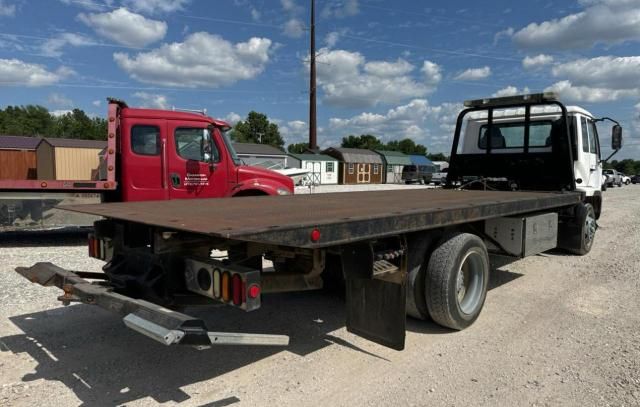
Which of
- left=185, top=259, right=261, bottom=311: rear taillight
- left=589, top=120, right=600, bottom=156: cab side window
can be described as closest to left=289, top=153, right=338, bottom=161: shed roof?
left=589, top=120, right=600, bottom=156: cab side window

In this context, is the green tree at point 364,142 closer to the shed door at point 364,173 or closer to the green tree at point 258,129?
the green tree at point 258,129

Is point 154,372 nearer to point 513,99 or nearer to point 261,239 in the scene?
point 261,239

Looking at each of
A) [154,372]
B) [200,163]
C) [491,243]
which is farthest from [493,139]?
[154,372]

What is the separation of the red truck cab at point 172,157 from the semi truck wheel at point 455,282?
5.17m

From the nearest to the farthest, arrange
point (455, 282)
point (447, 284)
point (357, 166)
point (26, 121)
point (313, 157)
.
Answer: point (447, 284) → point (455, 282) → point (313, 157) → point (357, 166) → point (26, 121)

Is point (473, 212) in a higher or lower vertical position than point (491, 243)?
higher

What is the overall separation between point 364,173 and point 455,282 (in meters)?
47.1

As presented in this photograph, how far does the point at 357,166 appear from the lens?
50281mm

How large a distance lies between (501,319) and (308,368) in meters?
2.33

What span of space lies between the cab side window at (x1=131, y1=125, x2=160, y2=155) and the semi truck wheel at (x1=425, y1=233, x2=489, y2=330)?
19.7 feet

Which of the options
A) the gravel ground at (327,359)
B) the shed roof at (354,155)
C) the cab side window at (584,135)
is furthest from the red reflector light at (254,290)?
the shed roof at (354,155)

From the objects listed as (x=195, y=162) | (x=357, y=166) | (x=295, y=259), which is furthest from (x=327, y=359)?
(x=357, y=166)

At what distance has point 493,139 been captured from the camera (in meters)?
8.74

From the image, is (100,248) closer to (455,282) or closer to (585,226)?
(455,282)
